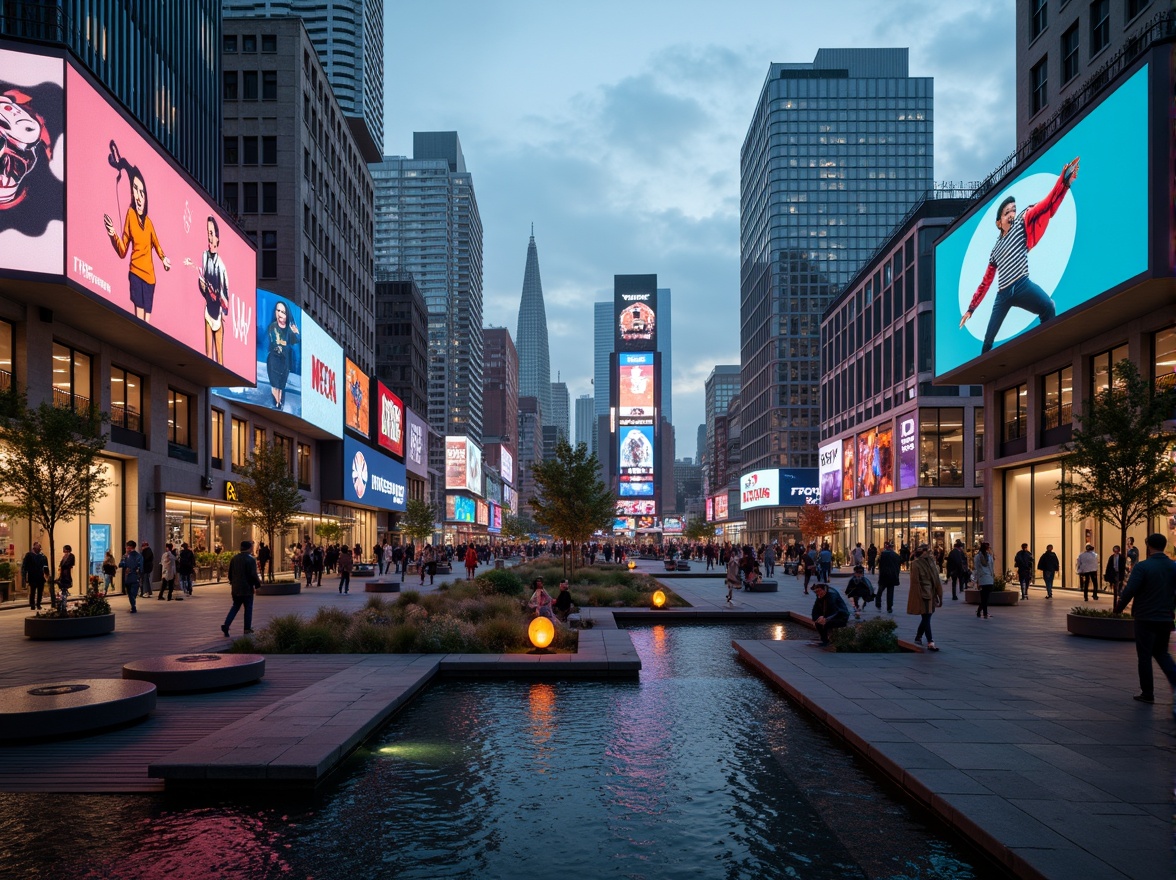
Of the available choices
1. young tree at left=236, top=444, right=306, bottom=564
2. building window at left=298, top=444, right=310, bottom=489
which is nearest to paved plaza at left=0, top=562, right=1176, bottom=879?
young tree at left=236, top=444, right=306, bottom=564

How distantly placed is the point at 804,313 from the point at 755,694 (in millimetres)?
114403

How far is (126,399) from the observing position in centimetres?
3234

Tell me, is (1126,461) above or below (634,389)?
below

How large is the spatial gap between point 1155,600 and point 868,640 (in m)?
5.78

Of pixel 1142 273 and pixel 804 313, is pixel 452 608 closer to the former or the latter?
pixel 1142 273

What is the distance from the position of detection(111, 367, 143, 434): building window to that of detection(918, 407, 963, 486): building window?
4448cm

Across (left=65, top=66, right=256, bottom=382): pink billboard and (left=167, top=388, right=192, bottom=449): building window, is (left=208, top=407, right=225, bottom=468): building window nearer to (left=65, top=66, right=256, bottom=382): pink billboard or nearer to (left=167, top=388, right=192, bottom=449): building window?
(left=167, top=388, right=192, bottom=449): building window

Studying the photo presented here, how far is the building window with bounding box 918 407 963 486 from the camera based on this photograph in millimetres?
55406

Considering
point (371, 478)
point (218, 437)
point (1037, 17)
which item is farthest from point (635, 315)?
point (218, 437)

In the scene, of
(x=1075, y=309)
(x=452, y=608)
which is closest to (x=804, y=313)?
(x=1075, y=309)

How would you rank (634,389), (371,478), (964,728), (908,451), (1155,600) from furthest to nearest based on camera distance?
(634,389) → (371,478) → (908,451) → (1155,600) → (964,728)

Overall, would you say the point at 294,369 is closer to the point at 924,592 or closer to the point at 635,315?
the point at 924,592

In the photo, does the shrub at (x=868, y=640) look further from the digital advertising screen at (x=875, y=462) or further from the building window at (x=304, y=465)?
the digital advertising screen at (x=875, y=462)

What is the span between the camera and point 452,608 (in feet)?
70.1
